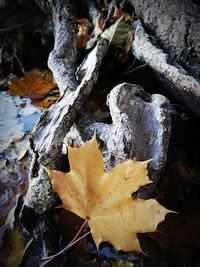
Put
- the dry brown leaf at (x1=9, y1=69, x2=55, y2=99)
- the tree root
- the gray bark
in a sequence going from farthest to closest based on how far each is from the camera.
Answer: the dry brown leaf at (x1=9, y1=69, x2=55, y2=99)
the gray bark
the tree root

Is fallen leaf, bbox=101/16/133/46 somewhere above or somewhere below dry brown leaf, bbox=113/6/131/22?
below

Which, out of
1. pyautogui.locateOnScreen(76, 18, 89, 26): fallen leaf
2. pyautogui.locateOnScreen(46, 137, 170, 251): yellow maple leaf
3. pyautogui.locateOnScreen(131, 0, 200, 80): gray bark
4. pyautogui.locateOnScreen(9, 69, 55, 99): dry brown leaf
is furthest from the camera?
pyautogui.locateOnScreen(76, 18, 89, 26): fallen leaf

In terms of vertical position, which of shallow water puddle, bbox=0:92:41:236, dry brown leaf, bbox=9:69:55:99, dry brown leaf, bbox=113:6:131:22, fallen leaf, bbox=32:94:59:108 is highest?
dry brown leaf, bbox=113:6:131:22

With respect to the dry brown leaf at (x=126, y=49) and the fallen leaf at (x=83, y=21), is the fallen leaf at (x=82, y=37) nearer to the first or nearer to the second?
the fallen leaf at (x=83, y=21)

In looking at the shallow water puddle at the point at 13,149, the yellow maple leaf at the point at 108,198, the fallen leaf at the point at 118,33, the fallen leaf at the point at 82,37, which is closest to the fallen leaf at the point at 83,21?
the fallen leaf at the point at 82,37

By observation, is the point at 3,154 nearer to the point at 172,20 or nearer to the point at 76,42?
the point at 76,42

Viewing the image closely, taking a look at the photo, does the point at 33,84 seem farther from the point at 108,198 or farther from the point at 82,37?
the point at 108,198

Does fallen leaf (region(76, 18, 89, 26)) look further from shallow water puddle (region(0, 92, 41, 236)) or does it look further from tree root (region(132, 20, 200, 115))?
shallow water puddle (region(0, 92, 41, 236))

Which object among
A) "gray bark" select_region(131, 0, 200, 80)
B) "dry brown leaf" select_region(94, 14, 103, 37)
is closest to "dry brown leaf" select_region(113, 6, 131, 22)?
"dry brown leaf" select_region(94, 14, 103, 37)
